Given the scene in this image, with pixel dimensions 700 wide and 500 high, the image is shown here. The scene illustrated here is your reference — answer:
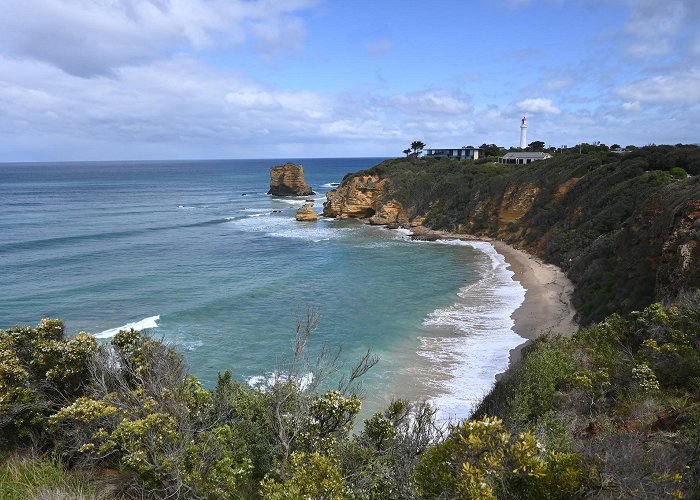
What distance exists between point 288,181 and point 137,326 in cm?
7974

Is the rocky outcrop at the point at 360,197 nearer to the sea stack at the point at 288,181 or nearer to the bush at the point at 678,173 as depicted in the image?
the sea stack at the point at 288,181

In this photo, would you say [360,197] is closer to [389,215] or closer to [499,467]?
[389,215]

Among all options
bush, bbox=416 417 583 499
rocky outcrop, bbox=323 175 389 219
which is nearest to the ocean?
bush, bbox=416 417 583 499

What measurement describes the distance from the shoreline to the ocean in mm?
774

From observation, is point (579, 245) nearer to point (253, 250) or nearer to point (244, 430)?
point (253, 250)

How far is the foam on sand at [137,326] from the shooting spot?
23.4 meters

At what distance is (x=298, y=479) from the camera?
572 centimetres

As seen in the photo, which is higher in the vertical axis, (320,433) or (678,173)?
(678,173)

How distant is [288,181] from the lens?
102 meters

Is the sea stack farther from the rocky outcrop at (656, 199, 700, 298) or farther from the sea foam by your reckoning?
the rocky outcrop at (656, 199, 700, 298)

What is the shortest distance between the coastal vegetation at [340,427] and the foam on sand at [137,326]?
11943mm

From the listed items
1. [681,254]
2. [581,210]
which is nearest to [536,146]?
[581,210]

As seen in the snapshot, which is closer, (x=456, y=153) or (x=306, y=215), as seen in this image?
(x=306, y=215)

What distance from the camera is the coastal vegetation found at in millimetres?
5191
